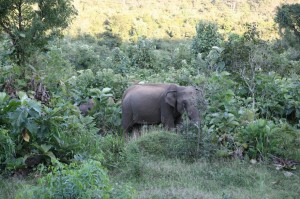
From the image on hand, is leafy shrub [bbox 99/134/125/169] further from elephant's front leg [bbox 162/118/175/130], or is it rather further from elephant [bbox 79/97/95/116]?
elephant [bbox 79/97/95/116]

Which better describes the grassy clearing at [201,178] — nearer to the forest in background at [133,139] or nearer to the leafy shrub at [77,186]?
the forest in background at [133,139]

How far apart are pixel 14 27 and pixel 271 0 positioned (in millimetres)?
52970

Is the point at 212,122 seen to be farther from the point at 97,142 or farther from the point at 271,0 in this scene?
the point at 271,0

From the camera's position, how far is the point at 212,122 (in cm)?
872

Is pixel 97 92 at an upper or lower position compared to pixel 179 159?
upper

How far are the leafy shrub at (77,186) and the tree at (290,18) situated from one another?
9625mm

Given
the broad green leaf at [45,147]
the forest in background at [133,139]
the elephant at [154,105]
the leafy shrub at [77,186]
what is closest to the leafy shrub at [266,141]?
the forest in background at [133,139]

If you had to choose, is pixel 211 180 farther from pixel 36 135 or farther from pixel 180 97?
pixel 180 97

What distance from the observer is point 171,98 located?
1094cm

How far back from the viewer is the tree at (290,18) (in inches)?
488

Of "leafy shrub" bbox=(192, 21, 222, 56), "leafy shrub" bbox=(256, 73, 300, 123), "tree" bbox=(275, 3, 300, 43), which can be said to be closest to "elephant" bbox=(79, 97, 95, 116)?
"leafy shrub" bbox=(256, 73, 300, 123)


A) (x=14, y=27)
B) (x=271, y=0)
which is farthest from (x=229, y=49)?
(x=271, y=0)

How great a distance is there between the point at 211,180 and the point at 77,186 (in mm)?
3317

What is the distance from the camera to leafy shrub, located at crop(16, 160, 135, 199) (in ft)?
12.9
